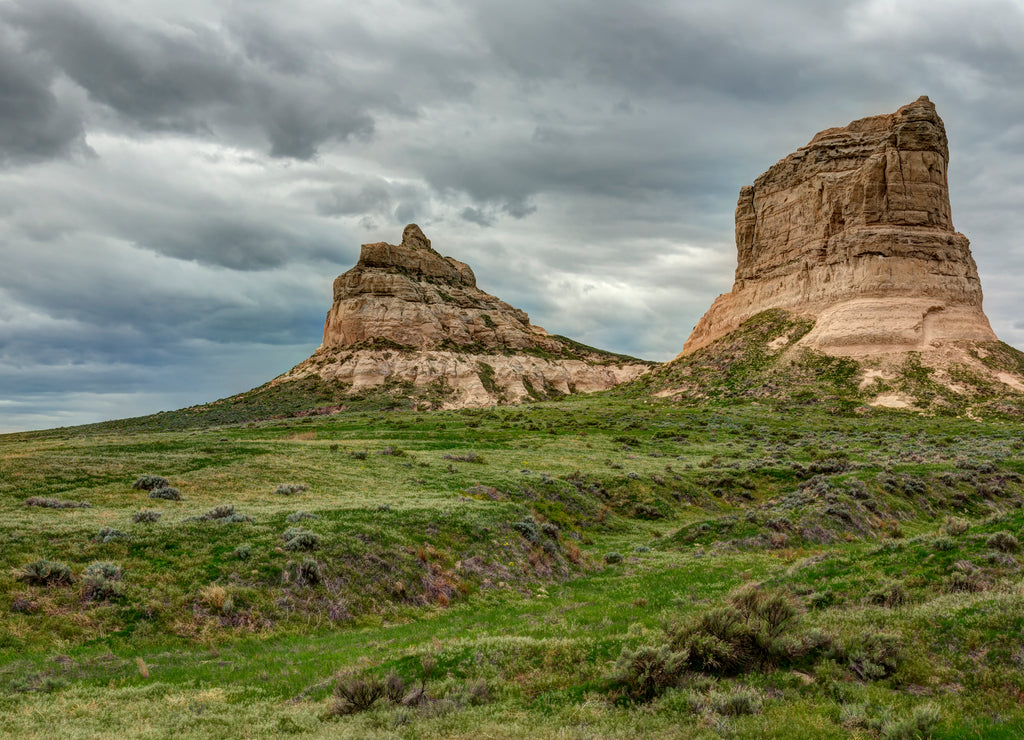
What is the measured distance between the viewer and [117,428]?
9631cm

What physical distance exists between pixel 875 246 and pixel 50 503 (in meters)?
100

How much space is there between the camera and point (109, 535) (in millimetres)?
16250

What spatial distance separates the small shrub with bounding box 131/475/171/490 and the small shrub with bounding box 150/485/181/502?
830 millimetres

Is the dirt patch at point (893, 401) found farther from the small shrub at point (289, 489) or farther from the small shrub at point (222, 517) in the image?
the small shrub at point (222, 517)

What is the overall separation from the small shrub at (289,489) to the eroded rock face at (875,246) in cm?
7878

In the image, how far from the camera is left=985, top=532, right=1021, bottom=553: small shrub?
44.9ft

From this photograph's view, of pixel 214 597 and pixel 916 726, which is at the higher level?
pixel 916 726

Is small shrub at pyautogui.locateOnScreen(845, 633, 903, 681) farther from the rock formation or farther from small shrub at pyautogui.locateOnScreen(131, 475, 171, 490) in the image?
the rock formation

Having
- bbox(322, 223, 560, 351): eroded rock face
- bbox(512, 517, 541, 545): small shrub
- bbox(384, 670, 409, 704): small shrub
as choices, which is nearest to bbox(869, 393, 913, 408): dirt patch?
bbox(512, 517, 541, 545): small shrub

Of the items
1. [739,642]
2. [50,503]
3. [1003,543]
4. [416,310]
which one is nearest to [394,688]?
[739,642]

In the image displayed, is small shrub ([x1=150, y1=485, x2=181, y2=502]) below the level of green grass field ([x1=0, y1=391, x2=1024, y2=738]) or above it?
above

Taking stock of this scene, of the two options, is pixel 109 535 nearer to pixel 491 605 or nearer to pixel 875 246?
pixel 491 605

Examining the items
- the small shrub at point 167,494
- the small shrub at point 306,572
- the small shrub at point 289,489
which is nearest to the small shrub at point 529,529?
the small shrub at point 306,572

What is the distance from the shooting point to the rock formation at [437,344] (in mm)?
114812
